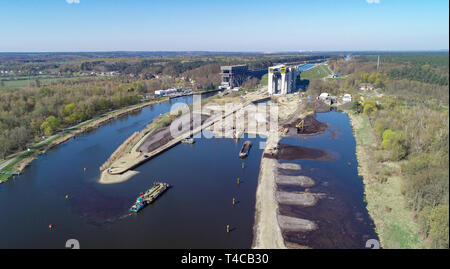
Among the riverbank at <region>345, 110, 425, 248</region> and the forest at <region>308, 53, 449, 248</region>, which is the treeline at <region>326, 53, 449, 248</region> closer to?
the forest at <region>308, 53, 449, 248</region>

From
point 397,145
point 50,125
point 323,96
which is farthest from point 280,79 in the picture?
point 50,125

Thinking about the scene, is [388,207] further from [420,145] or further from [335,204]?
[420,145]

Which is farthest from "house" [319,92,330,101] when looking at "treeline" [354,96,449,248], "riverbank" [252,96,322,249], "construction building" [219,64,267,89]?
"construction building" [219,64,267,89]

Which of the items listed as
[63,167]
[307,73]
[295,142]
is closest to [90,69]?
[307,73]

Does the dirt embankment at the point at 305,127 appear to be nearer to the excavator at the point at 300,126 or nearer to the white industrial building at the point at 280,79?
the excavator at the point at 300,126

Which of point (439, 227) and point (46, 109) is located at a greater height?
point (46, 109)
